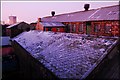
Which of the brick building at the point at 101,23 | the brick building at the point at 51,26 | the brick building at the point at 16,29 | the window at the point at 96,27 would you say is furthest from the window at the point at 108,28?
the brick building at the point at 16,29

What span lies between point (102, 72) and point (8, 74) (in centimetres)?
1293

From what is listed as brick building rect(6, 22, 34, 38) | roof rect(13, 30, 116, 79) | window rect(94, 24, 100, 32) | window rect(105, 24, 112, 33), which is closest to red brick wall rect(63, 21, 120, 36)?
window rect(105, 24, 112, 33)

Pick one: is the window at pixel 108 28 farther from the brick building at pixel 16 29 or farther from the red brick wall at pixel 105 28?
the brick building at pixel 16 29

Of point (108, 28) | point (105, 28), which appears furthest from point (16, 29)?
point (108, 28)

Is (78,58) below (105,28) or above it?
below

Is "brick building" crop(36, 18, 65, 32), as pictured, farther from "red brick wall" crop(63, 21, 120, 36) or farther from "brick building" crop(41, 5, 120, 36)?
"red brick wall" crop(63, 21, 120, 36)

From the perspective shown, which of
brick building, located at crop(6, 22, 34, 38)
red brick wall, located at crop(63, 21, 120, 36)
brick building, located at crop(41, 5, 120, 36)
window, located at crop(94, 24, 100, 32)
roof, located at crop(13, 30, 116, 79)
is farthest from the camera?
brick building, located at crop(6, 22, 34, 38)

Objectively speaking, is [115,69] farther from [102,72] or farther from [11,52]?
[11,52]

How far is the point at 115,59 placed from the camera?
7.60 meters

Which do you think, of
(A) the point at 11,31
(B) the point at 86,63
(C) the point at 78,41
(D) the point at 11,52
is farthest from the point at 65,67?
(A) the point at 11,31

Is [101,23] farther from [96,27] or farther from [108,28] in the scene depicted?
[108,28]

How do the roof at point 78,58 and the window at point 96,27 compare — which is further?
the window at point 96,27

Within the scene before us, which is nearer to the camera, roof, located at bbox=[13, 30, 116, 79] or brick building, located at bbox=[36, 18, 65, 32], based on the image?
roof, located at bbox=[13, 30, 116, 79]

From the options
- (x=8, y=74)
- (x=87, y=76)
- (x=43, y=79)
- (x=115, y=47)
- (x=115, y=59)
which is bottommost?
(x=8, y=74)
